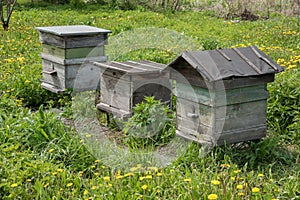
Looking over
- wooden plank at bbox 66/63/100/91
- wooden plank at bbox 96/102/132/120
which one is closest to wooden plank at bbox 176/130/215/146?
wooden plank at bbox 96/102/132/120

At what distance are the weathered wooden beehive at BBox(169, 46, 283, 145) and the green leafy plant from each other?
1.62 ft

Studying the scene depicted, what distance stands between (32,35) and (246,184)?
26.4 feet

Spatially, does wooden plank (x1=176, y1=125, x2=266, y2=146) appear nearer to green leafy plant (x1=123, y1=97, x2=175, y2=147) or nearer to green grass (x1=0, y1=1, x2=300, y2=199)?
green grass (x1=0, y1=1, x2=300, y2=199)

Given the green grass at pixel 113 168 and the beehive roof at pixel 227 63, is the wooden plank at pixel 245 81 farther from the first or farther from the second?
the green grass at pixel 113 168

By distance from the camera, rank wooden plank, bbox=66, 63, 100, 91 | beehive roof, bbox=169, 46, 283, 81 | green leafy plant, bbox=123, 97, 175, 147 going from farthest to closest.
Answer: wooden plank, bbox=66, 63, 100, 91 → green leafy plant, bbox=123, 97, 175, 147 → beehive roof, bbox=169, 46, 283, 81

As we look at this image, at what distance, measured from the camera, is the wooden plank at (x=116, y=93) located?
5.59 meters

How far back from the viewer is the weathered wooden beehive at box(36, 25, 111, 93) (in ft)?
20.9

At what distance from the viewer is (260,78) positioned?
465cm

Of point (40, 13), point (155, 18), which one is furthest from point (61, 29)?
point (40, 13)

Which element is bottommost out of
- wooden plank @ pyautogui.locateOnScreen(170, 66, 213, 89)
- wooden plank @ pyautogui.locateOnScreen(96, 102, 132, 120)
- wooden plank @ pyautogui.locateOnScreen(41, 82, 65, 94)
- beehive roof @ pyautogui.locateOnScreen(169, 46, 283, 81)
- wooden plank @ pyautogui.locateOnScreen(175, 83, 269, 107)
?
wooden plank @ pyautogui.locateOnScreen(41, 82, 65, 94)

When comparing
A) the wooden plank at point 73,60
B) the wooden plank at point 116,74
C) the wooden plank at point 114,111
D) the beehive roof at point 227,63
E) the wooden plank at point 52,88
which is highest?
the beehive roof at point 227,63

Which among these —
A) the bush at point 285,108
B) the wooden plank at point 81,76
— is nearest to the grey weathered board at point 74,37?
the wooden plank at point 81,76

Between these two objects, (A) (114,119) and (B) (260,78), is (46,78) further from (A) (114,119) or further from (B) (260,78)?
(B) (260,78)

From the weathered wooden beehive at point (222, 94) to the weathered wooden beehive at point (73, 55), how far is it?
1.98 meters
